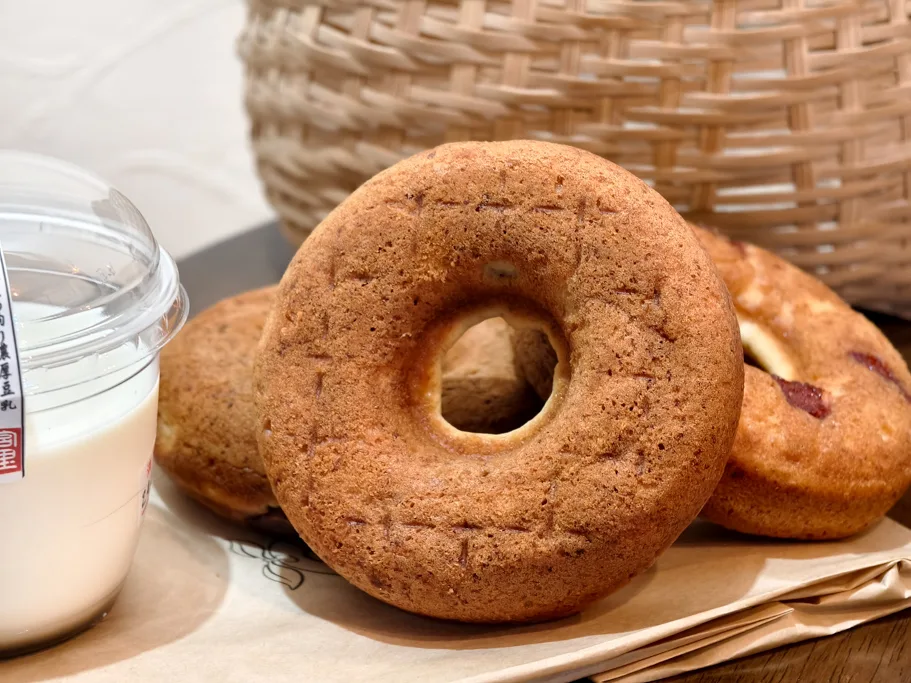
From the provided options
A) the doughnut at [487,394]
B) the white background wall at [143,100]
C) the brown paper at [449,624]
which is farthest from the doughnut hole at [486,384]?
the white background wall at [143,100]

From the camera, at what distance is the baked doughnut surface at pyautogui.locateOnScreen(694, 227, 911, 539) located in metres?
0.83

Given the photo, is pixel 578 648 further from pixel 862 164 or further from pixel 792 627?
pixel 862 164

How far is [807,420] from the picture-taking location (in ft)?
2.77

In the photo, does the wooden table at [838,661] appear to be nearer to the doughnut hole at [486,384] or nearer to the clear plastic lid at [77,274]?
the doughnut hole at [486,384]

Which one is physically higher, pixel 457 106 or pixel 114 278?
pixel 457 106

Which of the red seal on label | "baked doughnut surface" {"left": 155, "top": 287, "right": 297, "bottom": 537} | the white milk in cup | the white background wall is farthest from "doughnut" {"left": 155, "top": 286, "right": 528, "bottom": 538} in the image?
the white background wall

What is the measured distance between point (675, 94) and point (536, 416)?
0.42 m

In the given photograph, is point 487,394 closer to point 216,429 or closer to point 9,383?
point 216,429

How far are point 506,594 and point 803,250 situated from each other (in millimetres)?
627

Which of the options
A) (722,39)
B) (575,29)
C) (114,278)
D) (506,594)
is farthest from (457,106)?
(506,594)

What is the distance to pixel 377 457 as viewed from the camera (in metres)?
0.78

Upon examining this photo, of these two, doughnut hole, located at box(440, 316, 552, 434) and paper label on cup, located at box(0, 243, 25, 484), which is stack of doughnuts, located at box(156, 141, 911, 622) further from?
paper label on cup, located at box(0, 243, 25, 484)

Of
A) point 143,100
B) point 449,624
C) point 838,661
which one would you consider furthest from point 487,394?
point 143,100

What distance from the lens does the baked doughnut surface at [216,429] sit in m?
0.91
